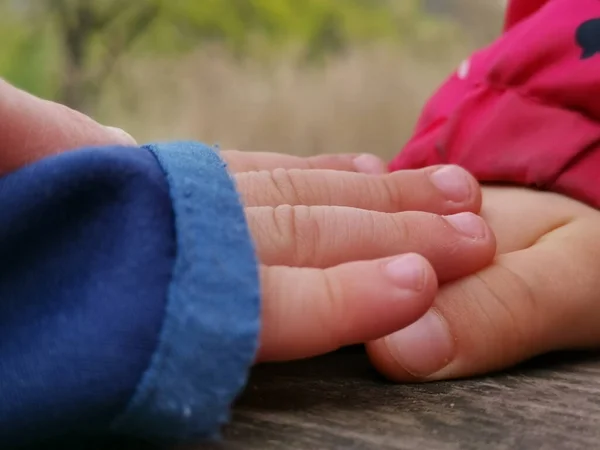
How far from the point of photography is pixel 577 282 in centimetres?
41

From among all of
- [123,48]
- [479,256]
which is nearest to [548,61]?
[479,256]

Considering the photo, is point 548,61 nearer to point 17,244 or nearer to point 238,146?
point 17,244

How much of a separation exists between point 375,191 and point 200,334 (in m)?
0.21

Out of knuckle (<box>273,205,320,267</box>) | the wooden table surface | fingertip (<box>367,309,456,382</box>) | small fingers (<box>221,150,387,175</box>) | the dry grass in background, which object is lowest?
the wooden table surface

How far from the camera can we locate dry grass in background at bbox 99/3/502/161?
4.10 feet

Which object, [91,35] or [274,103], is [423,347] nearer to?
[274,103]

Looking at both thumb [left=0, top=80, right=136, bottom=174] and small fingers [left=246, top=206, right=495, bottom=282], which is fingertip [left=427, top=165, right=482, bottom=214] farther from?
thumb [left=0, top=80, right=136, bottom=174]

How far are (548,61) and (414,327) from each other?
27cm

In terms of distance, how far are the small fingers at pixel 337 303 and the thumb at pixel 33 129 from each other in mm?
112

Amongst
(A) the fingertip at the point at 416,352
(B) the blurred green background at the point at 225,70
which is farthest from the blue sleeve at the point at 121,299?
(B) the blurred green background at the point at 225,70

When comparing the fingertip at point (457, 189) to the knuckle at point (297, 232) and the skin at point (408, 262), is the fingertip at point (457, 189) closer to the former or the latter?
the skin at point (408, 262)

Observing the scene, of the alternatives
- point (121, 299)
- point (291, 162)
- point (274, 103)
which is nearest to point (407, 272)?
point (121, 299)

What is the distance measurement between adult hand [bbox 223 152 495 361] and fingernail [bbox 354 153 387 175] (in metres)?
0.15

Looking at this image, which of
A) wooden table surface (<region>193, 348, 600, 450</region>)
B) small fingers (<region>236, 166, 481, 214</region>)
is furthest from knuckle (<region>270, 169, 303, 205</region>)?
wooden table surface (<region>193, 348, 600, 450</region>)
